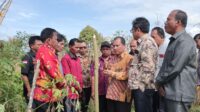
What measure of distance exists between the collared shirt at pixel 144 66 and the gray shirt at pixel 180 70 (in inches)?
27.0

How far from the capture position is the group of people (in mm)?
3990

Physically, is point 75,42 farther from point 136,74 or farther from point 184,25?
point 184,25

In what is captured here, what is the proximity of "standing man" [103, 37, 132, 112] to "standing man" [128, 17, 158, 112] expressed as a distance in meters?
0.40

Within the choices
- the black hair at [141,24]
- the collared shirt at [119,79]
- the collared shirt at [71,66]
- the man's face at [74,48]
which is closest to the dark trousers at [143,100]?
the collared shirt at [119,79]

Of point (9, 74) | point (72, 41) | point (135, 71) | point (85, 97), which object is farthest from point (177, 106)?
point (85, 97)

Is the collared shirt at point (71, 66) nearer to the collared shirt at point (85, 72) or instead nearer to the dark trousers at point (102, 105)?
the collared shirt at point (85, 72)

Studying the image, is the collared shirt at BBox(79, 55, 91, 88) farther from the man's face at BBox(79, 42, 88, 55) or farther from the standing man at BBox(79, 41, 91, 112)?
the man's face at BBox(79, 42, 88, 55)

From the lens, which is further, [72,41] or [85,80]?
[85,80]

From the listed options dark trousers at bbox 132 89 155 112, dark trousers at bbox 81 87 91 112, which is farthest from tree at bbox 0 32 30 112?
dark trousers at bbox 81 87 91 112

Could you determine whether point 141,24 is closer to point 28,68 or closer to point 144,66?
point 144,66

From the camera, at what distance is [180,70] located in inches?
155

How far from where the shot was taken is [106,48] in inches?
267

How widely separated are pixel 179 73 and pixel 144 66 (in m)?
0.86

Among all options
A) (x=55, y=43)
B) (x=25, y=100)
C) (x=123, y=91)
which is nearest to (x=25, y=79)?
(x=25, y=100)
